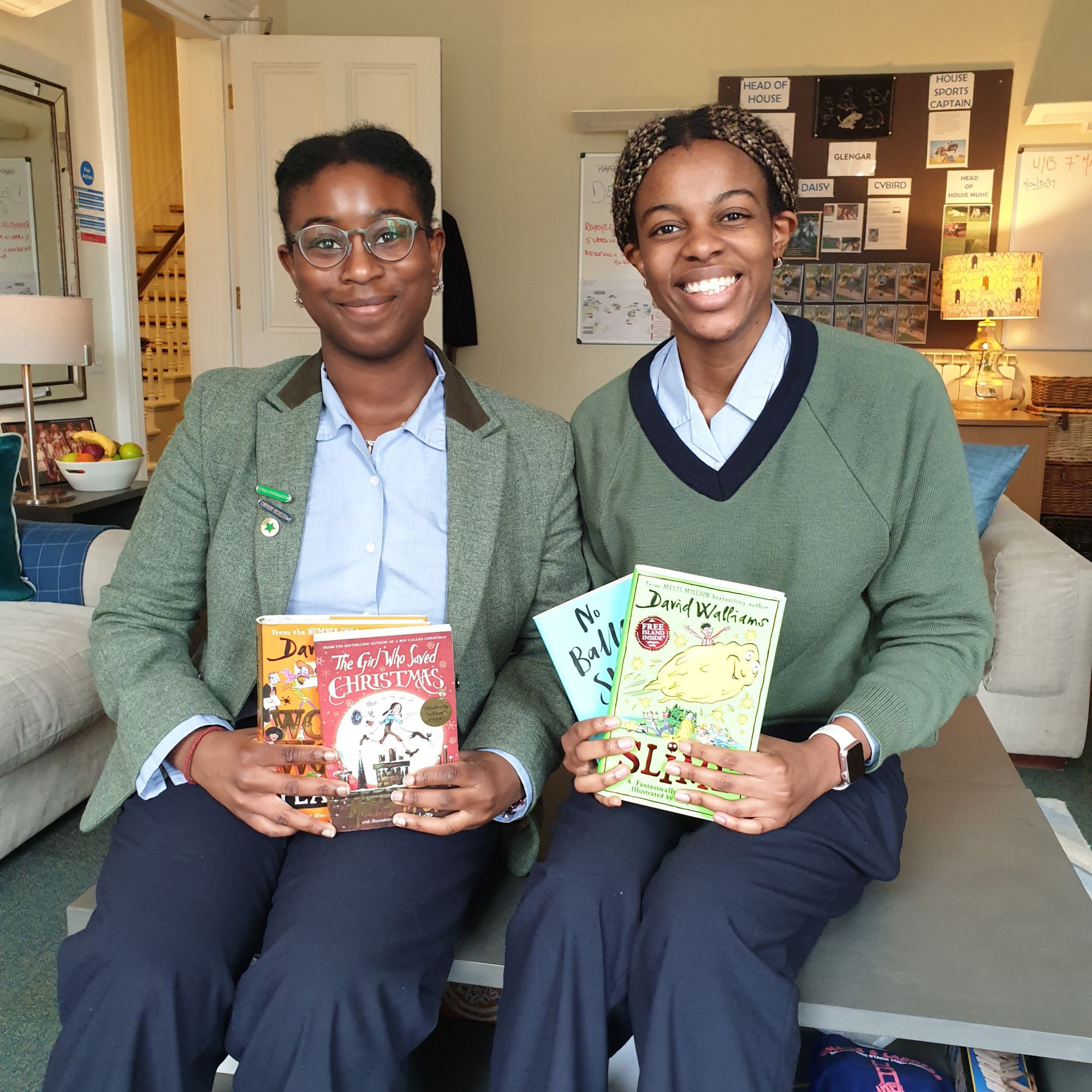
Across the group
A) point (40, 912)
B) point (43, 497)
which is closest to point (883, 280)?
point (43, 497)

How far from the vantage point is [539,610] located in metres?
1.45

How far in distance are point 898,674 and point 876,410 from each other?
322 mm

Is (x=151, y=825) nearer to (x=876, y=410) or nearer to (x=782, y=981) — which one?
(x=782, y=981)

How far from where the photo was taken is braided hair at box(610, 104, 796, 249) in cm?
128

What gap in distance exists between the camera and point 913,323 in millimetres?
4719

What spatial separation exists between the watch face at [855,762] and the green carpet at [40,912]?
1.16 metres

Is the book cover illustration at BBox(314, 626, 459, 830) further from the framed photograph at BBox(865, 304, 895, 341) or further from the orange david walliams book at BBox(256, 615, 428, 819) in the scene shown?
the framed photograph at BBox(865, 304, 895, 341)

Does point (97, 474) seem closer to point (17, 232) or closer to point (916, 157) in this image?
point (17, 232)

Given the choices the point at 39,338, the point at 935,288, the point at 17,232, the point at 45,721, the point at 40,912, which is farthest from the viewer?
the point at 935,288

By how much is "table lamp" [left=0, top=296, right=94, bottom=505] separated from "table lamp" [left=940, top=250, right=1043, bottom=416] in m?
3.13

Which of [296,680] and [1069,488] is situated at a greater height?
[296,680]

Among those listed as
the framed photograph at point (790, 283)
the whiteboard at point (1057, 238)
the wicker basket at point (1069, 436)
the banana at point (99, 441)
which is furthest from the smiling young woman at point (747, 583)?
the whiteboard at point (1057, 238)

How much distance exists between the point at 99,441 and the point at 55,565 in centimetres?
72

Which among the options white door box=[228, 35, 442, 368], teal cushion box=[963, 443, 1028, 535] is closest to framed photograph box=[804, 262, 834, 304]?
white door box=[228, 35, 442, 368]
